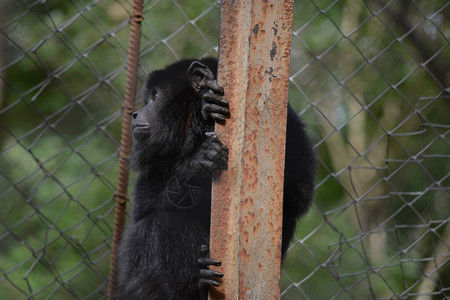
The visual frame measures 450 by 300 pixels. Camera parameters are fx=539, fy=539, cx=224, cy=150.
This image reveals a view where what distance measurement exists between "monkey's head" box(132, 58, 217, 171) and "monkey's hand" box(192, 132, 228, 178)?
2.59 ft

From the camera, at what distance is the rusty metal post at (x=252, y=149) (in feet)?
5.96

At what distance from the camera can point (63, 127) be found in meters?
4.84

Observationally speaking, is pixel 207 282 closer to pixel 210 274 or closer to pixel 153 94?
pixel 210 274

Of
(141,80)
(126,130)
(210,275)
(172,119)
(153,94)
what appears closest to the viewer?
(210,275)

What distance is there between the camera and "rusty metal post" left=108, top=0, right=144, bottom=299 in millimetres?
3453

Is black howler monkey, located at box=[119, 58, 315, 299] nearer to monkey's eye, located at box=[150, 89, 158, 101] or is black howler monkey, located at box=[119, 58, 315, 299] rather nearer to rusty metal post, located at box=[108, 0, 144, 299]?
monkey's eye, located at box=[150, 89, 158, 101]

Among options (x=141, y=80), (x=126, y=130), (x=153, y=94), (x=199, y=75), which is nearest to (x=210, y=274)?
(x=199, y=75)

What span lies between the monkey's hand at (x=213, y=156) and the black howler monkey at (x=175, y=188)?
0.43 meters

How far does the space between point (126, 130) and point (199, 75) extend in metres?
0.84

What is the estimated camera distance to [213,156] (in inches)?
78.8

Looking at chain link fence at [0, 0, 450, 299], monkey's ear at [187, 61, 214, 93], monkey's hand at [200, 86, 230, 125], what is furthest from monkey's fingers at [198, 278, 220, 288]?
chain link fence at [0, 0, 450, 299]

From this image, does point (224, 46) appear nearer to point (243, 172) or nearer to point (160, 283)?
point (243, 172)

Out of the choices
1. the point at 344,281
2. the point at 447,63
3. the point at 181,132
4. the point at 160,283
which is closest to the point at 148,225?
the point at 160,283

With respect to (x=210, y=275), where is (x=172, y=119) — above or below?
above
